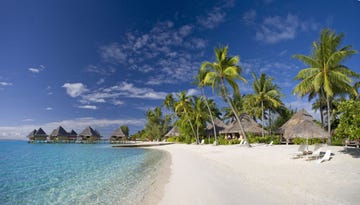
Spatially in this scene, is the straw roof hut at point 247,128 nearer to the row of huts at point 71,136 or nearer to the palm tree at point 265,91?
the palm tree at point 265,91

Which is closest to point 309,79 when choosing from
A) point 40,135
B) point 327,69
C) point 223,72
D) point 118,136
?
point 327,69

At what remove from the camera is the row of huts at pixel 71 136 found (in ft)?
167

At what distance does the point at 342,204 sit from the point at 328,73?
14142 millimetres

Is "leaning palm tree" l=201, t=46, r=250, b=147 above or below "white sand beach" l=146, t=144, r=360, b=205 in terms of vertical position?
above

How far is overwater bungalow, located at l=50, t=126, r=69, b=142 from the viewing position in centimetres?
5185

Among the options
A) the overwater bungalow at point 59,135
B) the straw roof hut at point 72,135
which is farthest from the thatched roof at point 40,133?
the straw roof hut at point 72,135

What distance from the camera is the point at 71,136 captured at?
54.1m

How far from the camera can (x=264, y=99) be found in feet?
82.0

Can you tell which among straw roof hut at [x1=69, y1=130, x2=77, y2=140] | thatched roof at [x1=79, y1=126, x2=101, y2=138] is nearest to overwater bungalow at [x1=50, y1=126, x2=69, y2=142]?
straw roof hut at [x1=69, y1=130, x2=77, y2=140]

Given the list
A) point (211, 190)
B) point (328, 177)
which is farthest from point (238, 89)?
point (211, 190)

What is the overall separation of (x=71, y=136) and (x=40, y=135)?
8.53m

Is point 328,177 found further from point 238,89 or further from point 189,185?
point 238,89

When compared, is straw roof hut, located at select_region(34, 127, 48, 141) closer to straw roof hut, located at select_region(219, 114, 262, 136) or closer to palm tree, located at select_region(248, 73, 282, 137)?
straw roof hut, located at select_region(219, 114, 262, 136)

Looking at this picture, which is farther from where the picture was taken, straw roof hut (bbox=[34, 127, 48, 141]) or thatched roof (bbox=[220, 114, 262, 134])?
straw roof hut (bbox=[34, 127, 48, 141])
